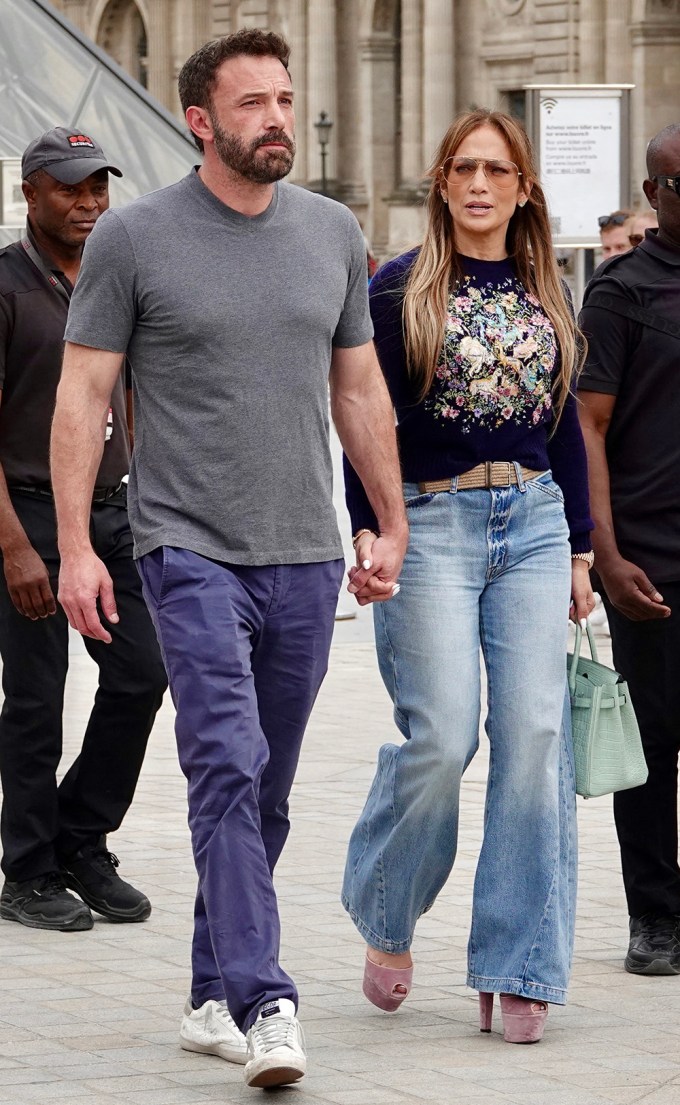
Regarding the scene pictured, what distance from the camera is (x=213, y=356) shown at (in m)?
4.50

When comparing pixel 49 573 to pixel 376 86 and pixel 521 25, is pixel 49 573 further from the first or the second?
pixel 376 86

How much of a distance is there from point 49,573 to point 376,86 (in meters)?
52.0

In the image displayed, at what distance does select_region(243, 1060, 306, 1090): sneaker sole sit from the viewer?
13.9 feet

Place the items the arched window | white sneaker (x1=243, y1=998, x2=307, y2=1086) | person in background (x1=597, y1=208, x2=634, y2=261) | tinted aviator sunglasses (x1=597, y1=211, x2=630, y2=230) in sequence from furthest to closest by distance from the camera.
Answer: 1. the arched window
2. tinted aviator sunglasses (x1=597, y1=211, x2=630, y2=230)
3. person in background (x1=597, y1=208, x2=634, y2=261)
4. white sneaker (x1=243, y1=998, x2=307, y2=1086)

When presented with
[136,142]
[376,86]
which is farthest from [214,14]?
[136,142]

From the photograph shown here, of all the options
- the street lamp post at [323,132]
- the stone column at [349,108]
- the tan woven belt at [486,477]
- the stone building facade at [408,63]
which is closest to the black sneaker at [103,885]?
the tan woven belt at [486,477]

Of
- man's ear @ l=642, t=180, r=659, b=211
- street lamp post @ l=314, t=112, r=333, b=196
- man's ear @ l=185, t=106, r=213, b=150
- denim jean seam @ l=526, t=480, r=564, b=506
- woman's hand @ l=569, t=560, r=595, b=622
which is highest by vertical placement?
man's ear @ l=185, t=106, r=213, b=150

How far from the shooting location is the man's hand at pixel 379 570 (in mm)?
4660

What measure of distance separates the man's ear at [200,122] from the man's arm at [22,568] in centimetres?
148

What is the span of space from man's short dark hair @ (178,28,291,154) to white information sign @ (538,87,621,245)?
11.9 m

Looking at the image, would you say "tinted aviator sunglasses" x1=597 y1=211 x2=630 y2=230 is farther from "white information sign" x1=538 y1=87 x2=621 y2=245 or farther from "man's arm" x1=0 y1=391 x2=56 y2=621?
"man's arm" x1=0 y1=391 x2=56 y2=621

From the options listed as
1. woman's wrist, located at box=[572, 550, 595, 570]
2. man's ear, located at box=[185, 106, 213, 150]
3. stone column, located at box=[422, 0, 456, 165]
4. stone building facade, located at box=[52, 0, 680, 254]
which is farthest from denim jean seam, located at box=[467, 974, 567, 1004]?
stone column, located at box=[422, 0, 456, 165]

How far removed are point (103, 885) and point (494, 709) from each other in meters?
1.59

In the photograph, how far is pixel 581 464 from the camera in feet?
16.5
